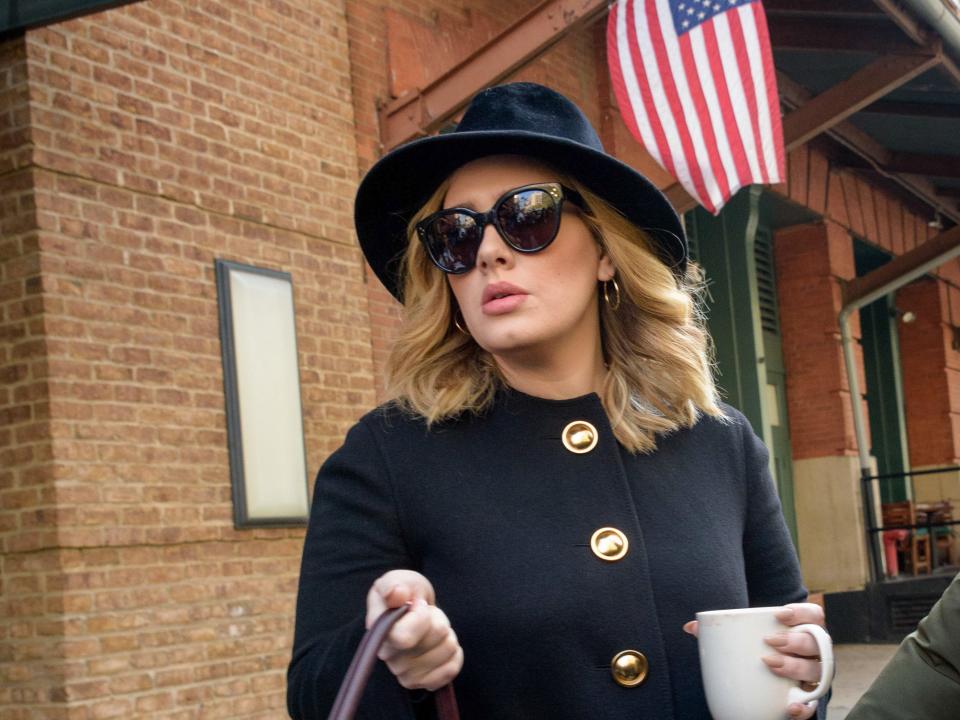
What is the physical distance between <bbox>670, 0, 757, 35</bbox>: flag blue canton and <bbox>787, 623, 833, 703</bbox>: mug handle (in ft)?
17.9

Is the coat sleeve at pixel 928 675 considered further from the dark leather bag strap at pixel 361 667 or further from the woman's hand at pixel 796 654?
the dark leather bag strap at pixel 361 667

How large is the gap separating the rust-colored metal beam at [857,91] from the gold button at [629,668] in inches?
319

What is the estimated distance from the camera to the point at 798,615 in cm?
199

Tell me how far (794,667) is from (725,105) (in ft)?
18.0

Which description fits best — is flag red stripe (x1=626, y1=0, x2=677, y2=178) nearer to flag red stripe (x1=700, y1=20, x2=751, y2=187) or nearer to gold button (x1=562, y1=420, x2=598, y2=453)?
flag red stripe (x1=700, y1=20, x2=751, y2=187)

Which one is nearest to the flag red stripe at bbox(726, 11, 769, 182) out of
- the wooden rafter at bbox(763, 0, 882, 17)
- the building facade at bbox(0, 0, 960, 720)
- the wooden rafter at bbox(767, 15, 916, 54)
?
the building facade at bbox(0, 0, 960, 720)

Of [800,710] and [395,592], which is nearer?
[395,592]

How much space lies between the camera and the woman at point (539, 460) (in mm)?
2051

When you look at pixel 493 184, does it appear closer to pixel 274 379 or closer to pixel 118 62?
pixel 118 62

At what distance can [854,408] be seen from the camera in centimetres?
1322

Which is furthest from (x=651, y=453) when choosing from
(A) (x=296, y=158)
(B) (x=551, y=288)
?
(A) (x=296, y=158)

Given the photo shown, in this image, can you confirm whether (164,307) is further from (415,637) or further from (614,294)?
(415,637)

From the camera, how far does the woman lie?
205cm

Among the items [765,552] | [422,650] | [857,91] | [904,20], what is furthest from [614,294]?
[857,91]
